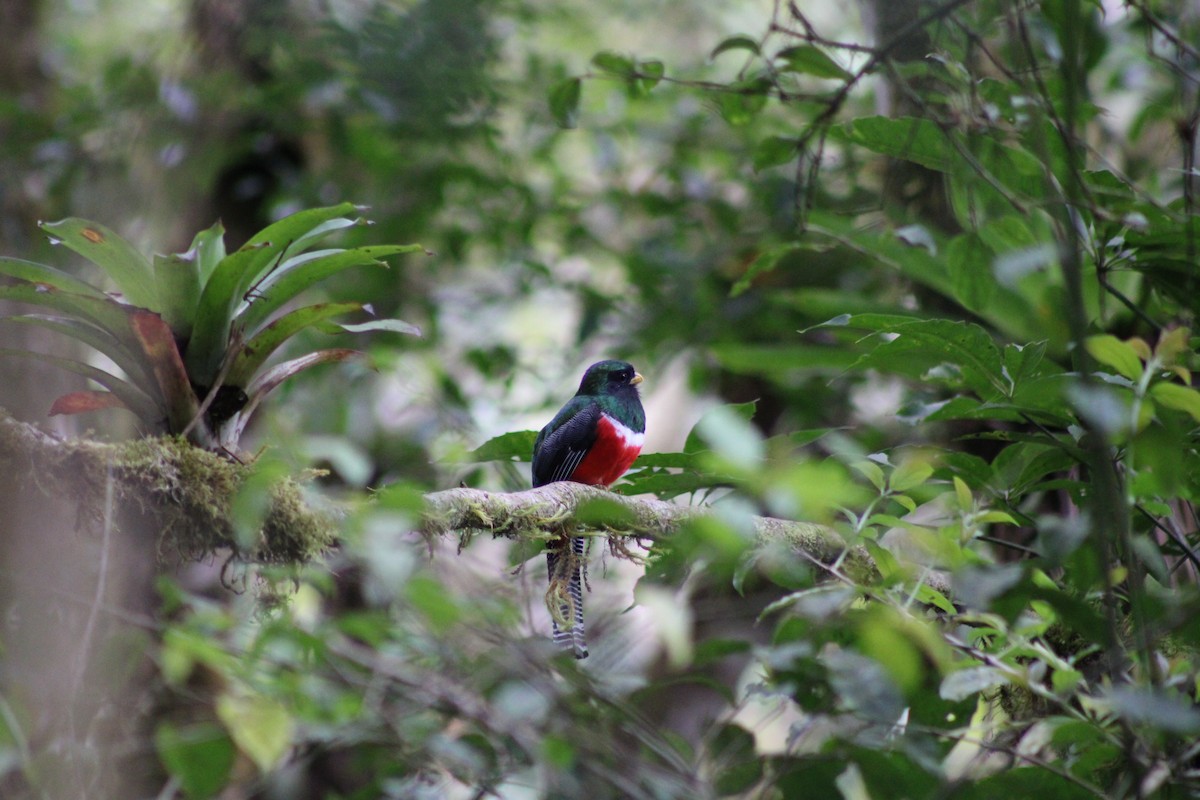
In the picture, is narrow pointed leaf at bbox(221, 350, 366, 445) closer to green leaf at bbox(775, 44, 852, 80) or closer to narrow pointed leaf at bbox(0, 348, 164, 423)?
narrow pointed leaf at bbox(0, 348, 164, 423)

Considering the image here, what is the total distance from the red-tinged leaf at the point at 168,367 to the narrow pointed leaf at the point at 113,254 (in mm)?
125

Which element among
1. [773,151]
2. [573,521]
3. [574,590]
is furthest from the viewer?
[773,151]

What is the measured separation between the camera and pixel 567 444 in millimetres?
3584

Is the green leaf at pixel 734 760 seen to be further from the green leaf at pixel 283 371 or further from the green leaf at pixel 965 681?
the green leaf at pixel 283 371

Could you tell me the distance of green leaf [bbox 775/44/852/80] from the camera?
9.37 feet

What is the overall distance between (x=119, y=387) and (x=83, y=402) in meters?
0.08

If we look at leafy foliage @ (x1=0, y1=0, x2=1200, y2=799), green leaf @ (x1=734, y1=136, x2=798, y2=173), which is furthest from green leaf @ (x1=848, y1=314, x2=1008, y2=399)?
green leaf @ (x1=734, y1=136, x2=798, y2=173)

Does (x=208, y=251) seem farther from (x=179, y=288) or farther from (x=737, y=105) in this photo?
(x=737, y=105)

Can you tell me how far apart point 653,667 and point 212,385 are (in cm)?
409

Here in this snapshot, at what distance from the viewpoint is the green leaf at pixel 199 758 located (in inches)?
52.0

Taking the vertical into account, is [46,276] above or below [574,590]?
above

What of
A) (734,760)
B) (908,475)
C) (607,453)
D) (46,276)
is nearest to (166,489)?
(46,276)

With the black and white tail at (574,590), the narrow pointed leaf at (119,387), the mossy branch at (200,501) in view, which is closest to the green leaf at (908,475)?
Result: the mossy branch at (200,501)

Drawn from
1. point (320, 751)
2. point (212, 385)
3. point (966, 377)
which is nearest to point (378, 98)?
point (212, 385)
